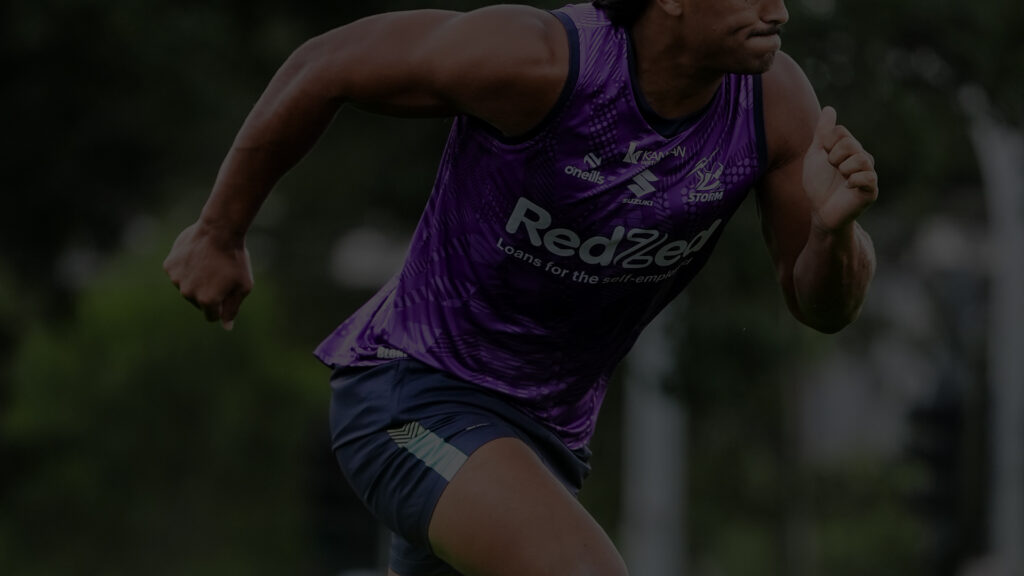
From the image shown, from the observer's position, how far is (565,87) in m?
4.09

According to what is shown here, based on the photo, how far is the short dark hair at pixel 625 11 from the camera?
13.9ft

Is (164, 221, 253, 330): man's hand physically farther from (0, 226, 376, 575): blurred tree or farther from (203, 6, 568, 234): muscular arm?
(0, 226, 376, 575): blurred tree

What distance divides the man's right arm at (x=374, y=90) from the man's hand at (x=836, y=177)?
581 millimetres

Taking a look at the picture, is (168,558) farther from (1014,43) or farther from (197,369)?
(1014,43)

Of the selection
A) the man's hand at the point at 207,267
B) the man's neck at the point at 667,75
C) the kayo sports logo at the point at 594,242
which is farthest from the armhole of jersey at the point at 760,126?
the man's hand at the point at 207,267

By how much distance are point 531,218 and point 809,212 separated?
2.20 feet

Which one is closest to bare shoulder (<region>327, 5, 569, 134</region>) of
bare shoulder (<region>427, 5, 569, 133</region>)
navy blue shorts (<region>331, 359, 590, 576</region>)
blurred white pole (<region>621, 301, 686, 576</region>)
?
bare shoulder (<region>427, 5, 569, 133</region>)

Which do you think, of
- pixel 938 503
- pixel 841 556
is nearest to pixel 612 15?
pixel 938 503

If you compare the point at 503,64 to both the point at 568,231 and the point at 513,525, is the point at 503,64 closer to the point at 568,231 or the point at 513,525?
the point at 568,231

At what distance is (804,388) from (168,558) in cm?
763

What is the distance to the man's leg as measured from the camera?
3.96 meters

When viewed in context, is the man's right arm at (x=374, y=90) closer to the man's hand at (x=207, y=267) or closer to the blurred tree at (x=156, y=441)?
the man's hand at (x=207, y=267)

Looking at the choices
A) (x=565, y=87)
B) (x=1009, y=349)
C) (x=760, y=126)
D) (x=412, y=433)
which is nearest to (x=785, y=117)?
(x=760, y=126)

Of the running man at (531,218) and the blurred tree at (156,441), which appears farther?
the blurred tree at (156,441)
